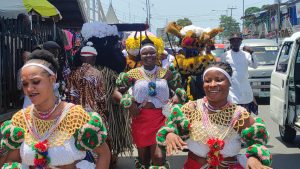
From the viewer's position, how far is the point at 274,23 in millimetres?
44094

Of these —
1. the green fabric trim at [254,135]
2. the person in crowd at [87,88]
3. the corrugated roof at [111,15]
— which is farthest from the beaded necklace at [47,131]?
the corrugated roof at [111,15]

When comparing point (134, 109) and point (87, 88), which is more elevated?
point (87, 88)

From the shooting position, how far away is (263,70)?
14078mm

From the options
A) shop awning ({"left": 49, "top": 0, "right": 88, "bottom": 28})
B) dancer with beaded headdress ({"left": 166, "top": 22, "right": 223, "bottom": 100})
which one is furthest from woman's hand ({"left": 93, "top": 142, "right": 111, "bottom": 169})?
shop awning ({"left": 49, "top": 0, "right": 88, "bottom": 28})

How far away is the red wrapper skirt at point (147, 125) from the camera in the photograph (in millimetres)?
5578

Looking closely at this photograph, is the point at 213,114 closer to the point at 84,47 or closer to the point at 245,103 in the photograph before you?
the point at 84,47

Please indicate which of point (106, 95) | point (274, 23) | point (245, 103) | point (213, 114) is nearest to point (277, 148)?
point (245, 103)

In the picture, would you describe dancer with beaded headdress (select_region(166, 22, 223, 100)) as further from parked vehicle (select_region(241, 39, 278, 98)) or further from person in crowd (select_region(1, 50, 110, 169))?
parked vehicle (select_region(241, 39, 278, 98))

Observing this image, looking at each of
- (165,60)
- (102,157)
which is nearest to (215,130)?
(102,157)

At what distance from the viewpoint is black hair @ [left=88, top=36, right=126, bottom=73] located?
6480 millimetres

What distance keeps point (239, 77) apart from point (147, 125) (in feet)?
10.3

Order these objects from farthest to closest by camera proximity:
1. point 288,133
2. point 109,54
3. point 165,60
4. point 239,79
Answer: point 165,60
point 288,133
point 239,79
point 109,54

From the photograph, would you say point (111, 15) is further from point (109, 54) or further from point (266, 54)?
point (109, 54)

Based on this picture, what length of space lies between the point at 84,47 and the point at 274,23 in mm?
40316
